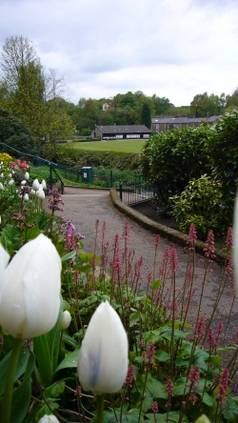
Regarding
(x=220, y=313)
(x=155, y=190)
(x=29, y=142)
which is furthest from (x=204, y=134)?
(x=29, y=142)

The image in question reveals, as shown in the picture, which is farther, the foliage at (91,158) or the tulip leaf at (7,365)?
the foliage at (91,158)

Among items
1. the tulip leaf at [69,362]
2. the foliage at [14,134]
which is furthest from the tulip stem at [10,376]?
the foliage at [14,134]

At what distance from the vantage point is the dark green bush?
38.8 feet

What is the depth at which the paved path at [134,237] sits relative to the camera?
5.90m

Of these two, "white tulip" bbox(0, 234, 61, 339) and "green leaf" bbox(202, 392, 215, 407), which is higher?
"white tulip" bbox(0, 234, 61, 339)

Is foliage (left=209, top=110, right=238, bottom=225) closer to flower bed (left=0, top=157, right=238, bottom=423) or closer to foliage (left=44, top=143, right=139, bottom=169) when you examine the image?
flower bed (left=0, top=157, right=238, bottom=423)

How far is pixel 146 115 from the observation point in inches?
4616

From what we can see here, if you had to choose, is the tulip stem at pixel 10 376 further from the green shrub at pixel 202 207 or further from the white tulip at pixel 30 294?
the green shrub at pixel 202 207

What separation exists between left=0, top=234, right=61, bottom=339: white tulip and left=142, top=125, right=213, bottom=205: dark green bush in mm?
10747

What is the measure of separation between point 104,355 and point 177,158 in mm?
11375

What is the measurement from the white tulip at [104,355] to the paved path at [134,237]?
13.7 feet

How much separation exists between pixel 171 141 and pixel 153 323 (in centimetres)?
938

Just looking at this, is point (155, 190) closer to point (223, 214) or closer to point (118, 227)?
point (118, 227)

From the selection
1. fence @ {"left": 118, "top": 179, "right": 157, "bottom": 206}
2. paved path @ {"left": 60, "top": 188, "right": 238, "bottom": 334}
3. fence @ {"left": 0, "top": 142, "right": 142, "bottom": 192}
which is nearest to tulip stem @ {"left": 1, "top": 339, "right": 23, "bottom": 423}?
paved path @ {"left": 60, "top": 188, "right": 238, "bottom": 334}
